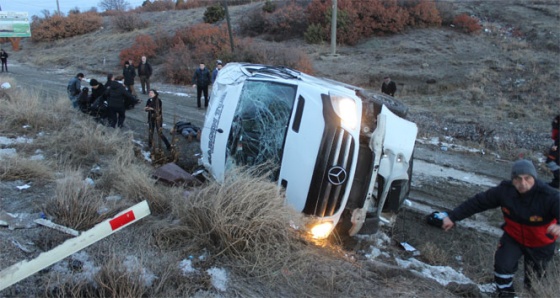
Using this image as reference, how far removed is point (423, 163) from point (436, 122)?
4.07 meters

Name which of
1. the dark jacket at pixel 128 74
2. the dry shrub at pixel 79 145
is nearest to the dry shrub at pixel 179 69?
the dark jacket at pixel 128 74

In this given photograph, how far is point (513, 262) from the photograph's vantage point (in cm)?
360

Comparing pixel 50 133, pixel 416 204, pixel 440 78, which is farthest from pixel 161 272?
pixel 440 78

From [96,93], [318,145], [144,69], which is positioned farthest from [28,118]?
[144,69]

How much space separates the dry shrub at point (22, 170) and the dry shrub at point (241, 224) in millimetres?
2390

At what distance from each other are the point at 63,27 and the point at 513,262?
142ft

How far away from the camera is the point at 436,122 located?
12.1m

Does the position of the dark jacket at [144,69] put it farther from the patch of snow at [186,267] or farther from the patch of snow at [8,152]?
the patch of snow at [186,267]

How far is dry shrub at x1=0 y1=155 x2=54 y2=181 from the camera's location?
5.20 meters

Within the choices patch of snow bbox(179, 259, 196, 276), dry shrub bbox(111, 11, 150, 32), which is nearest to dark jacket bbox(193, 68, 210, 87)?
patch of snow bbox(179, 259, 196, 276)

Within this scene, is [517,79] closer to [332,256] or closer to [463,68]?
[463,68]

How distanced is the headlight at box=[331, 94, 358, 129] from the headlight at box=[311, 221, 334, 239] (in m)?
1.05

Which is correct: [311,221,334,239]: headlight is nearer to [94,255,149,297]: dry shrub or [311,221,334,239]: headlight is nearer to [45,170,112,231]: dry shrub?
[94,255,149,297]: dry shrub

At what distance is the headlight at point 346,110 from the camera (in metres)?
4.41
